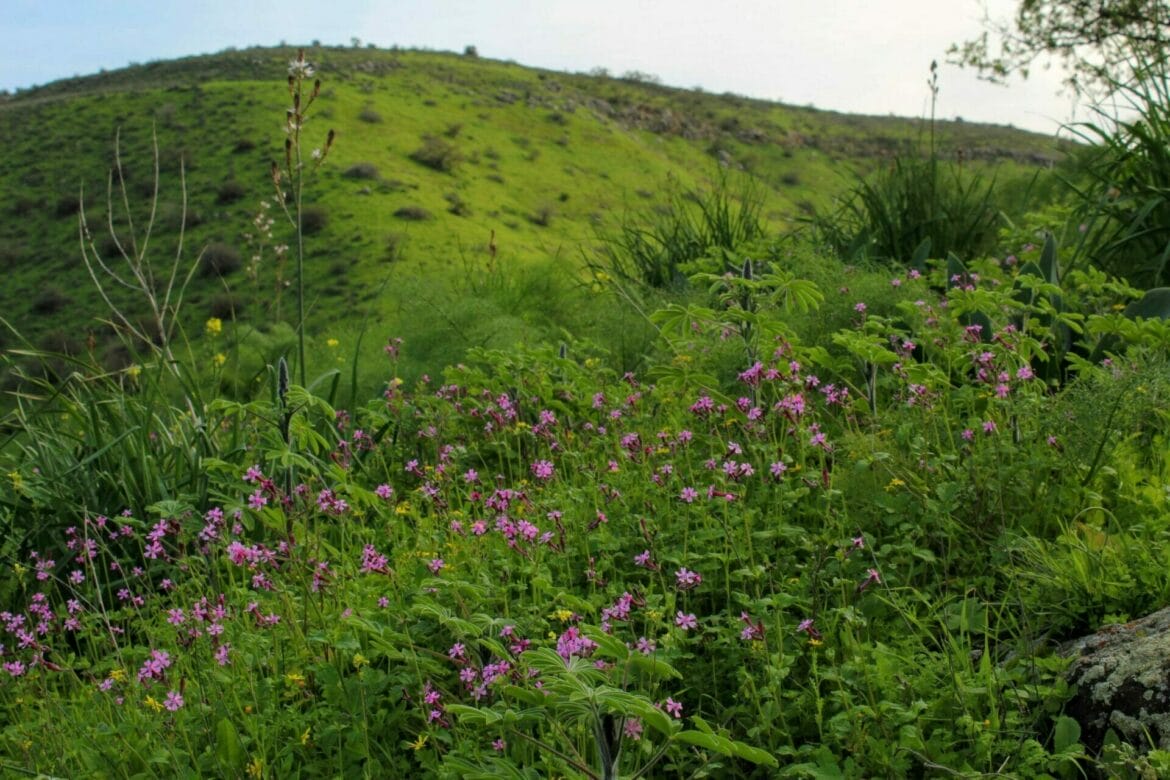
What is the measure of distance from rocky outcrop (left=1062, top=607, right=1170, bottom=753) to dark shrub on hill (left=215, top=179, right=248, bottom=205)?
5752 cm

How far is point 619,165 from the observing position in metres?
63.6

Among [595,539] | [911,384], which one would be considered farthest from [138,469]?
[911,384]

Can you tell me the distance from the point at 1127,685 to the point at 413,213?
152 ft

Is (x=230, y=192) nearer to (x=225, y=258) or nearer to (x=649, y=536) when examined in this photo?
(x=225, y=258)

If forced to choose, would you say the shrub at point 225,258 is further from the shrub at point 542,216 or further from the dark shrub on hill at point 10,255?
the shrub at point 542,216

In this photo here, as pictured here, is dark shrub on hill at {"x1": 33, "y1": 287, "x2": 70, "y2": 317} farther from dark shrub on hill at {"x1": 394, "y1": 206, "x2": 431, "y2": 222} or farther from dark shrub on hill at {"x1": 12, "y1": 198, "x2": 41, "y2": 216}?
dark shrub on hill at {"x1": 394, "y1": 206, "x2": 431, "y2": 222}

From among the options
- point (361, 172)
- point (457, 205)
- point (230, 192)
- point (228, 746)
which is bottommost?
point (228, 746)

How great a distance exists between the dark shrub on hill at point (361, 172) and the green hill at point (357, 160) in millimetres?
124

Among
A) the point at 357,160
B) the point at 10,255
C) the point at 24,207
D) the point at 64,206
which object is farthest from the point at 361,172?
the point at 24,207

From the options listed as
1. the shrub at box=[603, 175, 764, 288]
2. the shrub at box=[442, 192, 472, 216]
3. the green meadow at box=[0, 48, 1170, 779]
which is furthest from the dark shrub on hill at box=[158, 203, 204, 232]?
the green meadow at box=[0, 48, 1170, 779]

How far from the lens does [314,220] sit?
47.7m

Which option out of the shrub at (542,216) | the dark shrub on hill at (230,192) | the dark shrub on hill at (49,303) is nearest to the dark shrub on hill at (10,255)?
the dark shrub on hill at (49,303)

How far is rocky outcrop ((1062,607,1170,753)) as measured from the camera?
1952 mm

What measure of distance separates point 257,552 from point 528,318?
4.62m
